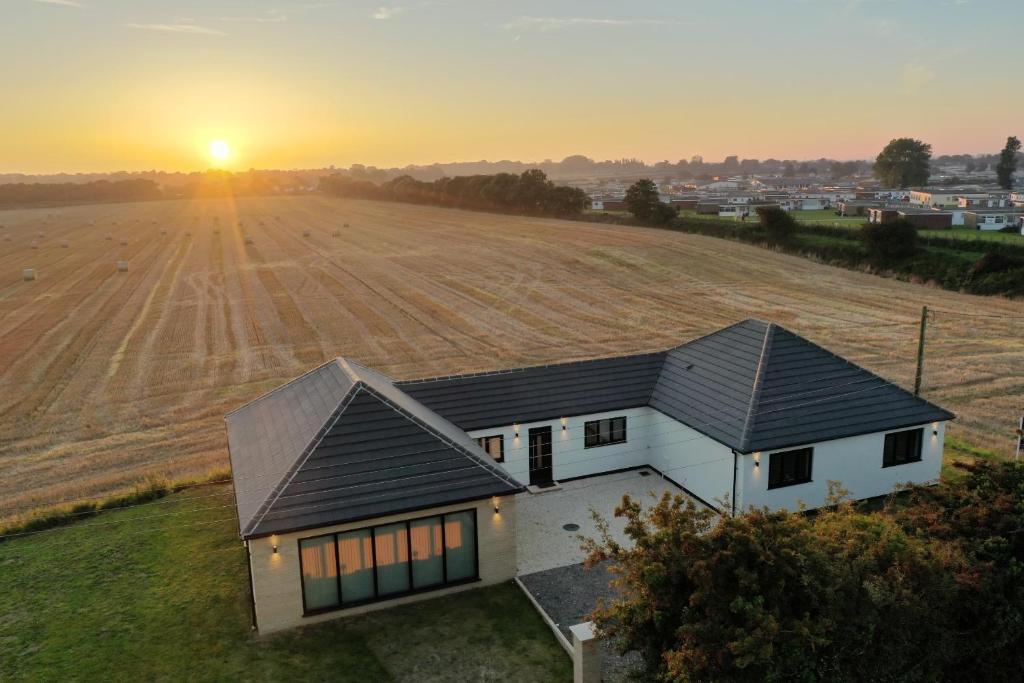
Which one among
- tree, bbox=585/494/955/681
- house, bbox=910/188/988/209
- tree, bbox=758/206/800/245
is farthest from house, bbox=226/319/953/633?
house, bbox=910/188/988/209

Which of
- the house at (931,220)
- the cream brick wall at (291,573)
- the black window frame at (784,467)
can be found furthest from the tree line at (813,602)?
the house at (931,220)

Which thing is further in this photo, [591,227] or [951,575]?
[591,227]

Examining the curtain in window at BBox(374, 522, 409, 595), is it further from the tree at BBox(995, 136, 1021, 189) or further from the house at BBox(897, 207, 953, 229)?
the tree at BBox(995, 136, 1021, 189)

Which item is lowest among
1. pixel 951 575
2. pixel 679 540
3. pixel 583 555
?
pixel 583 555

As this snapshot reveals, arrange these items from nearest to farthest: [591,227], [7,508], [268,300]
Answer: [7,508] < [268,300] < [591,227]

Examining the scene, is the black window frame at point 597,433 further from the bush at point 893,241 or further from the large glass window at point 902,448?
the bush at point 893,241

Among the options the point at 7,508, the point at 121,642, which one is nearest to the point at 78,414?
the point at 7,508

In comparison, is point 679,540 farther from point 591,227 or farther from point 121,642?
point 591,227
